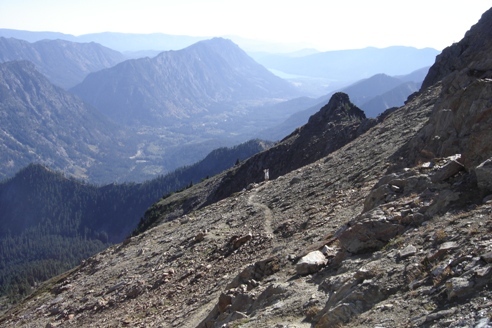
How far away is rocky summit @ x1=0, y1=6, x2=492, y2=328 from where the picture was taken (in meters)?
12.2

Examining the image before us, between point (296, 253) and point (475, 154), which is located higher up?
point (475, 154)

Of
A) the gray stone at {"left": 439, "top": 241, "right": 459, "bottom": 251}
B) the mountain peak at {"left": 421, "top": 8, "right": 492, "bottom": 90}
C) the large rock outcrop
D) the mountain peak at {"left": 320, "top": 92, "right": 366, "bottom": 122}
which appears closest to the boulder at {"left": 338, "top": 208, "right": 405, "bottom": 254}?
the gray stone at {"left": 439, "top": 241, "right": 459, "bottom": 251}

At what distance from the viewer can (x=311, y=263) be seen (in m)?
16.9

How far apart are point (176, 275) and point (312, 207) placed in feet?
30.1

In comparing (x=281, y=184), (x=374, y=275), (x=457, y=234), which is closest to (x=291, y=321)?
(x=374, y=275)

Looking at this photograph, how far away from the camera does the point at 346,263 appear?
616 inches

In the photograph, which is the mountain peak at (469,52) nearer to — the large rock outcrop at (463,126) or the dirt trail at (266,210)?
the large rock outcrop at (463,126)

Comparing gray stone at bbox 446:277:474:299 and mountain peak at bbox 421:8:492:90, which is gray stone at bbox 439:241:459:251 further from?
mountain peak at bbox 421:8:492:90

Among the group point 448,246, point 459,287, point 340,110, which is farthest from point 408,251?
point 340,110

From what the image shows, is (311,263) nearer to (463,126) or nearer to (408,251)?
(408,251)

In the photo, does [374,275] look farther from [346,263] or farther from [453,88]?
[453,88]

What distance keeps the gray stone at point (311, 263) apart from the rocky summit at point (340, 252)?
4 centimetres

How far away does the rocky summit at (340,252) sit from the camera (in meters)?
12.2

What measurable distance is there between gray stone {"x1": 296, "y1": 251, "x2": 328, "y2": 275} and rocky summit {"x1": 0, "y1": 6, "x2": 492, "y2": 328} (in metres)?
0.04
